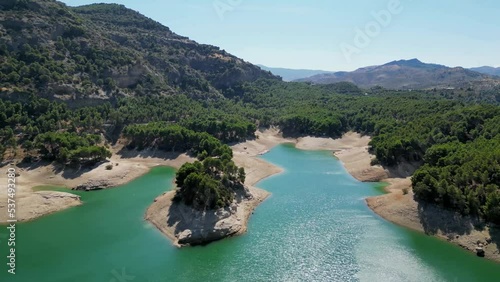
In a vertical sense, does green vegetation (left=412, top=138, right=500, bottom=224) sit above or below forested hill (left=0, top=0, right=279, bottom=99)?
below

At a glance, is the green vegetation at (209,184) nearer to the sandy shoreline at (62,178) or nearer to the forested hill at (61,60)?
the sandy shoreline at (62,178)

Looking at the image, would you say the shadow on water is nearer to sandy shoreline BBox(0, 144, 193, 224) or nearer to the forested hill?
sandy shoreline BBox(0, 144, 193, 224)

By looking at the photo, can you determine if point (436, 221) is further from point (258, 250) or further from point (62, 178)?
point (62, 178)

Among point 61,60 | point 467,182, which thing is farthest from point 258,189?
point 61,60

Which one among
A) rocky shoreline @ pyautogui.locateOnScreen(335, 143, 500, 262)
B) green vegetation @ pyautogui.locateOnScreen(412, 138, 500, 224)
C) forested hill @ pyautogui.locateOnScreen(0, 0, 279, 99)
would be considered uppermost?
forested hill @ pyautogui.locateOnScreen(0, 0, 279, 99)

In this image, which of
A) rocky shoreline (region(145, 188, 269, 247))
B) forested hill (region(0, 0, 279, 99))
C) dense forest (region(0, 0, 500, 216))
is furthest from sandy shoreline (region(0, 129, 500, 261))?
forested hill (region(0, 0, 279, 99))

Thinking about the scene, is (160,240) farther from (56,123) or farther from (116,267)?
(56,123)

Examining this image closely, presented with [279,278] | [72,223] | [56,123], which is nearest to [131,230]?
[72,223]
